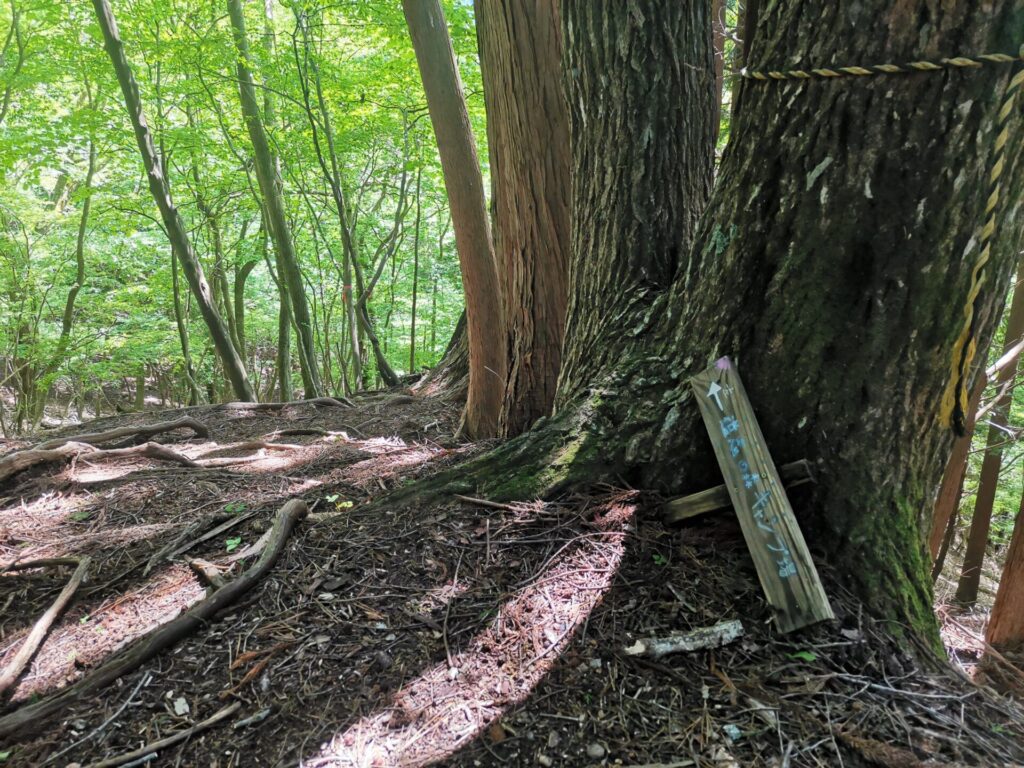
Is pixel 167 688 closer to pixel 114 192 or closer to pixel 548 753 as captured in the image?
pixel 548 753

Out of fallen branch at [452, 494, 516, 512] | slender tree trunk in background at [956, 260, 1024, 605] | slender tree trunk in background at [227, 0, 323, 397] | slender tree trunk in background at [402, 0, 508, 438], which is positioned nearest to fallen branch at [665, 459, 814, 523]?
fallen branch at [452, 494, 516, 512]

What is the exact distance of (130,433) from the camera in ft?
14.3

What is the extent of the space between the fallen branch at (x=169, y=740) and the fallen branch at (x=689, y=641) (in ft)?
3.78

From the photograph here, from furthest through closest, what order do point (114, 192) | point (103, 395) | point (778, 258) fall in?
point (103, 395), point (114, 192), point (778, 258)

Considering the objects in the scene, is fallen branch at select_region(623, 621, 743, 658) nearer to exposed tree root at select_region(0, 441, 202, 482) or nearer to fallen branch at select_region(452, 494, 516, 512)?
fallen branch at select_region(452, 494, 516, 512)

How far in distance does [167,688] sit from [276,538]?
649 mm

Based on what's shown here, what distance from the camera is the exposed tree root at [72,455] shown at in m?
3.47

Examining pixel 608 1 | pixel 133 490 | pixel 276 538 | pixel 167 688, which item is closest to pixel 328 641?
pixel 167 688

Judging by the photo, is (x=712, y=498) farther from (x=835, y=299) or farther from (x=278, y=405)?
(x=278, y=405)

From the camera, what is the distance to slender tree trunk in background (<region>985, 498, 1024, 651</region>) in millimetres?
4473

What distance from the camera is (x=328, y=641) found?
1841mm

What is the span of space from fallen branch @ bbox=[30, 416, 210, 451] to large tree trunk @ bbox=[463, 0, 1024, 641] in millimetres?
3260

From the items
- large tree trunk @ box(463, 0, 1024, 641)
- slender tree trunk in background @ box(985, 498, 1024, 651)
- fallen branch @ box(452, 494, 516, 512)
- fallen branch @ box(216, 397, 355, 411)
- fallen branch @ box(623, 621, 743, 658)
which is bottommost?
slender tree trunk in background @ box(985, 498, 1024, 651)

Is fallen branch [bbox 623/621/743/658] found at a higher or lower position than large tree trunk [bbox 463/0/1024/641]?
lower
